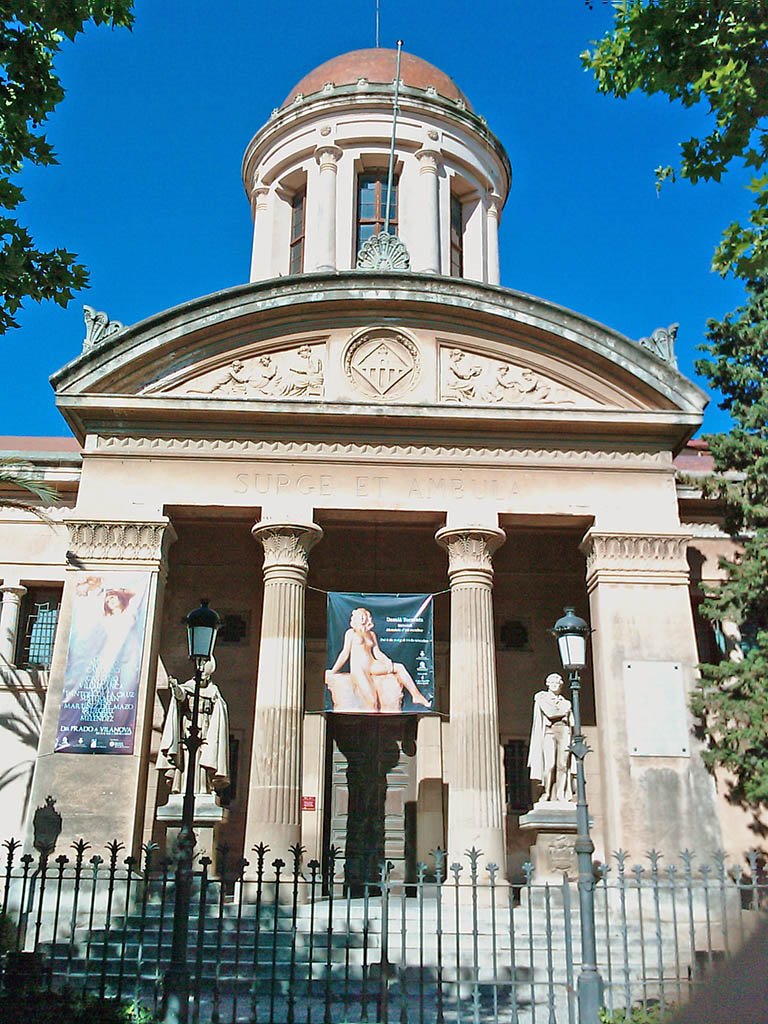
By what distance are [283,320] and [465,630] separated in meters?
6.90

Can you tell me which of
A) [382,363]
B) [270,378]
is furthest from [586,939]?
[270,378]

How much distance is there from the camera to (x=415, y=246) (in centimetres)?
2711

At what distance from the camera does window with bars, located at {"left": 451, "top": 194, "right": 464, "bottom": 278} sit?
2870 centimetres

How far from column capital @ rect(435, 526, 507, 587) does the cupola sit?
1015 cm

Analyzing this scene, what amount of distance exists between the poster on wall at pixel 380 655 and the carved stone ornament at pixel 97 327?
671cm

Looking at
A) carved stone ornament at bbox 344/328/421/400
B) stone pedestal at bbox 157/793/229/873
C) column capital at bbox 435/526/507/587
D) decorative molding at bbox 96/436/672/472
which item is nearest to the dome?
carved stone ornament at bbox 344/328/421/400

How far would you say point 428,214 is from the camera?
27.6 meters

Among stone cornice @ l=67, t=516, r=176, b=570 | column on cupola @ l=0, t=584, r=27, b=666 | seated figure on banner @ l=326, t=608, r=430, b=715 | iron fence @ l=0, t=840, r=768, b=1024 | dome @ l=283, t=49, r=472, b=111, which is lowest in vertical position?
iron fence @ l=0, t=840, r=768, b=1024

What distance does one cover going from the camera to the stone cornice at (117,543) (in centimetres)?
1842

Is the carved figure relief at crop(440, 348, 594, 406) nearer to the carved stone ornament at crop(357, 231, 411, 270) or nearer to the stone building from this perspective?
the stone building

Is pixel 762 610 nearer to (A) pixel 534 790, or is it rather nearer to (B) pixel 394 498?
(A) pixel 534 790

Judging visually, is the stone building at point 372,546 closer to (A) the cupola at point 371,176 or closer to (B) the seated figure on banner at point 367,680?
(B) the seated figure on banner at point 367,680

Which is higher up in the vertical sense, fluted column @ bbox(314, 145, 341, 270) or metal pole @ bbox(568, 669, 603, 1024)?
fluted column @ bbox(314, 145, 341, 270)

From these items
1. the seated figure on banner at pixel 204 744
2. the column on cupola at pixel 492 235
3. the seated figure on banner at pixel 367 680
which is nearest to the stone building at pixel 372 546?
the seated figure on banner at pixel 204 744
